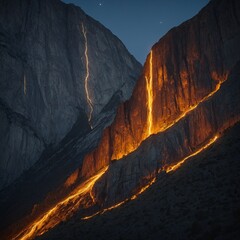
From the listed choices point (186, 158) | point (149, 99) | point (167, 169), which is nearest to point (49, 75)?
point (149, 99)

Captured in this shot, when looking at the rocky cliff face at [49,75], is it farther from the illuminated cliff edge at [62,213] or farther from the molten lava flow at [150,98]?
the molten lava flow at [150,98]

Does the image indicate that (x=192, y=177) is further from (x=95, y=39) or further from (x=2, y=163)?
(x=95, y=39)

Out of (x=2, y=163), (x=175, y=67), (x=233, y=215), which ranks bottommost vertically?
(x=233, y=215)

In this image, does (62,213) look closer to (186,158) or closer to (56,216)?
(56,216)

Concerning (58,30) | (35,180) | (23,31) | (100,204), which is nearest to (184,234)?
(100,204)

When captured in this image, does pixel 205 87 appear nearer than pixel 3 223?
Yes

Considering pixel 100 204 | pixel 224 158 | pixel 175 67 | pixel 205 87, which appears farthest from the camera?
pixel 175 67

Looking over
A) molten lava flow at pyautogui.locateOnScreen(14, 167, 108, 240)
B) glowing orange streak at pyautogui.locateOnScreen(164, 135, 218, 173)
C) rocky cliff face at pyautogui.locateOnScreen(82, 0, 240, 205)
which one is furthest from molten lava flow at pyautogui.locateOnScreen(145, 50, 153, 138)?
molten lava flow at pyautogui.locateOnScreen(14, 167, 108, 240)

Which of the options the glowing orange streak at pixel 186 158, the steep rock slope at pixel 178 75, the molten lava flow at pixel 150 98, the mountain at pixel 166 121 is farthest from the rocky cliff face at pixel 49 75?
the glowing orange streak at pixel 186 158

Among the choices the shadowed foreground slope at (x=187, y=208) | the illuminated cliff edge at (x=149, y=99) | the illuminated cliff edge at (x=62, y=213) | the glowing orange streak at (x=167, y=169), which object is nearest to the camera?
the shadowed foreground slope at (x=187, y=208)
